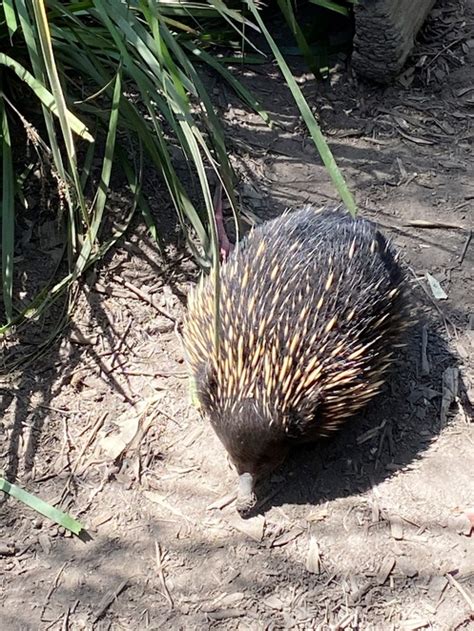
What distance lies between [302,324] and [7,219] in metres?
1.33

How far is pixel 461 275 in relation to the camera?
3957 mm

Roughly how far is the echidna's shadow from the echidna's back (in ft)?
0.60

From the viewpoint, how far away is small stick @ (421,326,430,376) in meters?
3.62

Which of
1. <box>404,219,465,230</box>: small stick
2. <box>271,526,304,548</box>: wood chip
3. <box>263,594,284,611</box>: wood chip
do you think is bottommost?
<box>263,594,284,611</box>: wood chip

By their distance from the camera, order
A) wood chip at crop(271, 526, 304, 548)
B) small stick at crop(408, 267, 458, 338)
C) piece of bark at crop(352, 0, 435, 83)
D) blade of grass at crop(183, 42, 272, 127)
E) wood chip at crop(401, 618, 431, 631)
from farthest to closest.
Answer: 1. piece of bark at crop(352, 0, 435, 83)
2. blade of grass at crop(183, 42, 272, 127)
3. small stick at crop(408, 267, 458, 338)
4. wood chip at crop(271, 526, 304, 548)
5. wood chip at crop(401, 618, 431, 631)

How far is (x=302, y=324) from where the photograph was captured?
3084 mm

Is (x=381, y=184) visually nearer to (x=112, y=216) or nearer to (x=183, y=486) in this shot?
(x=112, y=216)

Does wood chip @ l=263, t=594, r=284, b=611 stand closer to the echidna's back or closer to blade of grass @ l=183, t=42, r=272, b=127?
the echidna's back

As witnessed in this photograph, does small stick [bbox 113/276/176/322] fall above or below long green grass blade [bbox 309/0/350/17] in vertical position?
below

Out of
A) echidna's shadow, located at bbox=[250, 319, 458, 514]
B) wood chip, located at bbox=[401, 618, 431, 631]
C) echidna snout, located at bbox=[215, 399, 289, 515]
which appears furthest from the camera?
echidna's shadow, located at bbox=[250, 319, 458, 514]

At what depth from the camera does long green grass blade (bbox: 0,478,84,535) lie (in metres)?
3.10

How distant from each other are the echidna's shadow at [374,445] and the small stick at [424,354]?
2 cm

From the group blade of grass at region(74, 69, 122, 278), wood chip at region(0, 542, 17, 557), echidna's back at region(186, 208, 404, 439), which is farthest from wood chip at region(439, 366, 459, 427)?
wood chip at region(0, 542, 17, 557)

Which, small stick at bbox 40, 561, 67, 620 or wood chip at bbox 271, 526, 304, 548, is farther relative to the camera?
wood chip at bbox 271, 526, 304, 548
